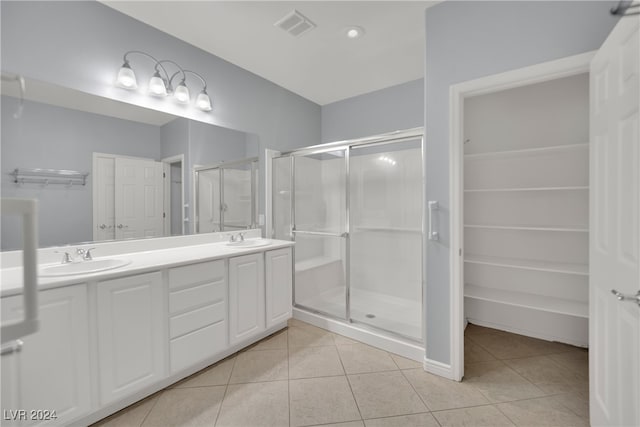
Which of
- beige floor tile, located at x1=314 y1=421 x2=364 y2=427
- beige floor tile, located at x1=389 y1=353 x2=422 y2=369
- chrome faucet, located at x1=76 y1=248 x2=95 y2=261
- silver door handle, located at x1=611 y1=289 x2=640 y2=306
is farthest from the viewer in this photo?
beige floor tile, located at x1=389 y1=353 x2=422 y2=369

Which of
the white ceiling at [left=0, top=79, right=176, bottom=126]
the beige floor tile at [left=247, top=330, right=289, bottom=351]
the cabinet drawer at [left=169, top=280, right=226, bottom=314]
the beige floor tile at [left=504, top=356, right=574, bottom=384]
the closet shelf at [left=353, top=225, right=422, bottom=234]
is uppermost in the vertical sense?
the white ceiling at [left=0, top=79, right=176, bottom=126]

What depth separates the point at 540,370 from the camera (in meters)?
2.03

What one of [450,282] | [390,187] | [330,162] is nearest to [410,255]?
[390,187]

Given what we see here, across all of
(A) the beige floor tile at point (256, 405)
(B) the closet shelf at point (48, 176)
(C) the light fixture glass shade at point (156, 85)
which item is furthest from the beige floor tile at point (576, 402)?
(C) the light fixture glass shade at point (156, 85)

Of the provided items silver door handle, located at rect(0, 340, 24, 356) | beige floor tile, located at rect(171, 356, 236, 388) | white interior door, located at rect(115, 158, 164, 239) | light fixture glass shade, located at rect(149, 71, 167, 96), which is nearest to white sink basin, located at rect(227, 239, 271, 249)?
white interior door, located at rect(115, 158, 164, 239)

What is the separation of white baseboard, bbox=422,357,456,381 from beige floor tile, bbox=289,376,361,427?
63cm

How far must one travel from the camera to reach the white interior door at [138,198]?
2.01 m

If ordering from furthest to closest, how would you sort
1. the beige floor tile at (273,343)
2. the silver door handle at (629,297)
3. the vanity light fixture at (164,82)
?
the beige floor tile at (273,343) → the vanity light fixture at (164,82) → the silver door handle at (629,297)

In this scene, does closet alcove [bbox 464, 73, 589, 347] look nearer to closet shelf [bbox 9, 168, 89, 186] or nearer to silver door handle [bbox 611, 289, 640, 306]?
silver door handle [bbox 611, 289, 640, 306]

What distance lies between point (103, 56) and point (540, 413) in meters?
3.69

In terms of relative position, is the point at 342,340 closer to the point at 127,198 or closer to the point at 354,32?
the point at 127,198

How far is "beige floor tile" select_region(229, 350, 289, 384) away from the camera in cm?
197

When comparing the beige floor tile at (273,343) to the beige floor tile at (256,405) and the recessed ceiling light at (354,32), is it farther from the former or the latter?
the recessed ceiling light at (354,32)

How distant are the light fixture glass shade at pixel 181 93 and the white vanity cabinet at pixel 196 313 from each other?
4.73 feet
